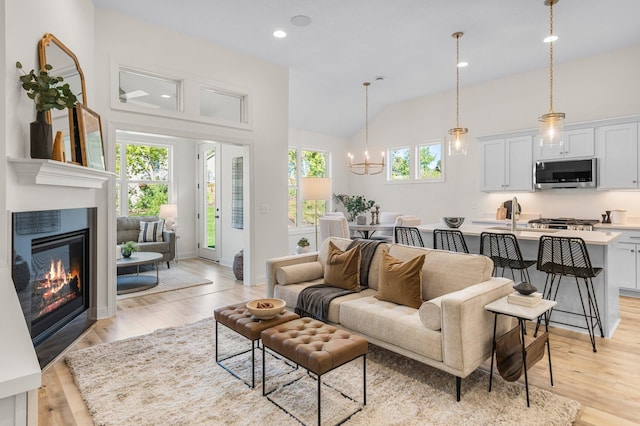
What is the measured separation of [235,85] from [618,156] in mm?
5384

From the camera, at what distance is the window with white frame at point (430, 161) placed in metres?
7.14

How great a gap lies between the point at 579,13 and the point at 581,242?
8.64 ft

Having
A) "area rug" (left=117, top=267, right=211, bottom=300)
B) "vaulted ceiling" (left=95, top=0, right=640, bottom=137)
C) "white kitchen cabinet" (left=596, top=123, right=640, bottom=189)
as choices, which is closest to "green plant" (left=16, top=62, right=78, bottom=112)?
"vaulted ceiling" (left=95, top=0, right=640, bottom=137)

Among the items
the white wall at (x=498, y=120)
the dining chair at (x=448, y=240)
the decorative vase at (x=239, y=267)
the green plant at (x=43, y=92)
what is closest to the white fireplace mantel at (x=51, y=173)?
the green plant at (x=43, y=92)

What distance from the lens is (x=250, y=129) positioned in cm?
519

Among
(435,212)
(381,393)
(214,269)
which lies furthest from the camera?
(435,212)

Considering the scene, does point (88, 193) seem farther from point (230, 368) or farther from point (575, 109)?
point (575, 109)

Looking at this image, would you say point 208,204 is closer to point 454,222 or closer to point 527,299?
point 454,222

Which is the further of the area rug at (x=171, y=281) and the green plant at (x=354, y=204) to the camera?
the green plant at (x=354, y=204)

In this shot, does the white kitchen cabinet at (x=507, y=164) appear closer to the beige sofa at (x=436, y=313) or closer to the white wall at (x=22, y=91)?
the beige sofa at (x=436, y=313)

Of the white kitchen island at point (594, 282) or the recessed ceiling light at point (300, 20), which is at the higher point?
the recessed ceiling light at point (300, 20)

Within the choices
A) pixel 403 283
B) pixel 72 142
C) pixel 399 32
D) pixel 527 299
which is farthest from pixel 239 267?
pixel 527 299

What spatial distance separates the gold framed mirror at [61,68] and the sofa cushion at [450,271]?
124 inches

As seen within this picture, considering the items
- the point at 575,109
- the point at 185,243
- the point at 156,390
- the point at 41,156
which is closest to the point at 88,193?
the point at 41,156
